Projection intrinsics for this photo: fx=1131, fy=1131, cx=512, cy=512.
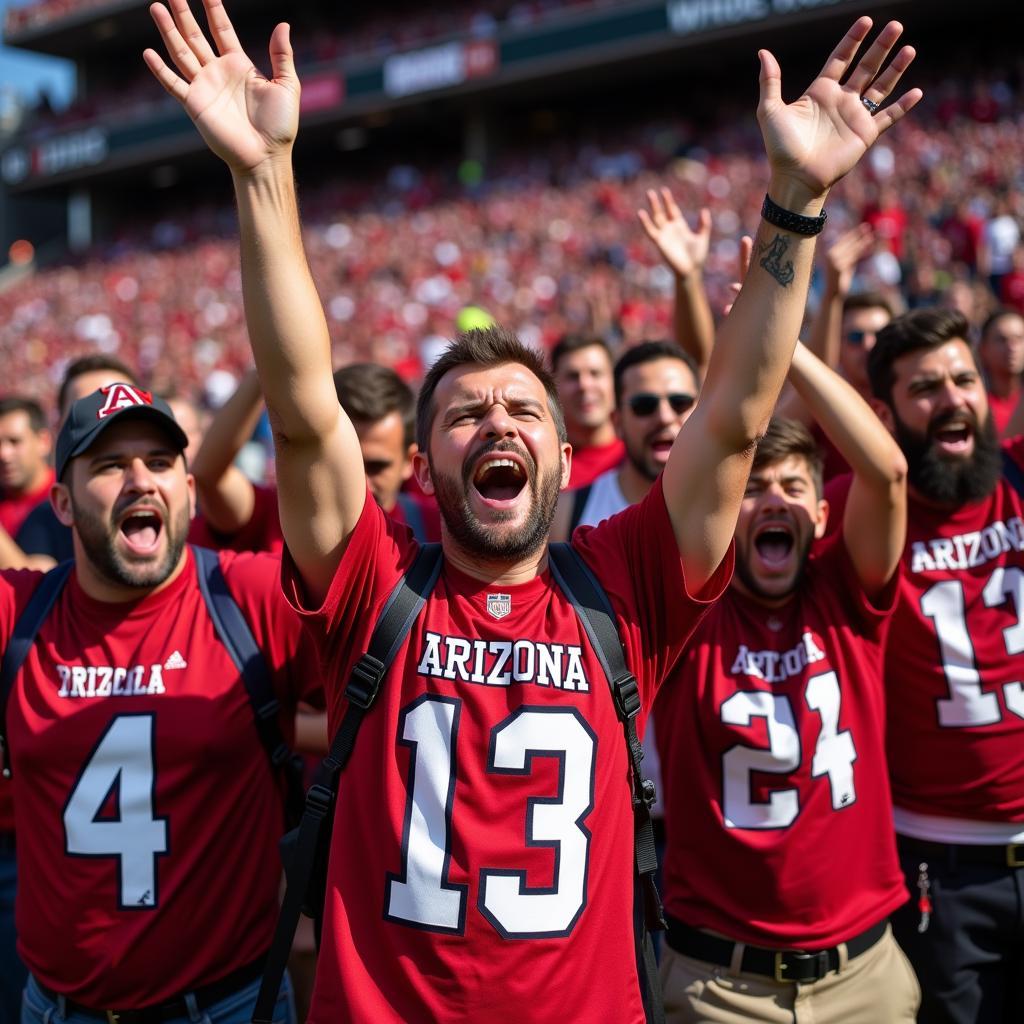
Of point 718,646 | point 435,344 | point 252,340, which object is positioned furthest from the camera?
point 435,344

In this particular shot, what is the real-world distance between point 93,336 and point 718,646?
81.6 ft

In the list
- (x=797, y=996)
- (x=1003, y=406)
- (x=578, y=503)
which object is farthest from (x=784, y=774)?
(x=1003, y=406)

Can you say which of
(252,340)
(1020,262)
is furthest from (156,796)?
(1020,262)

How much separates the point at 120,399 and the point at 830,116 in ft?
5.66

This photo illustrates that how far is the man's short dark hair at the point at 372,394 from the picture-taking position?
364cm

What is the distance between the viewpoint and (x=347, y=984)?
1968 millimetres

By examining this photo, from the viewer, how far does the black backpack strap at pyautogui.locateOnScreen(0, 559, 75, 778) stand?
2590 mm

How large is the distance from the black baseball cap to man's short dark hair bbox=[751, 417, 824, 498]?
4.80 ft

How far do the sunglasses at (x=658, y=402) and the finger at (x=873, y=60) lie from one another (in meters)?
1.58

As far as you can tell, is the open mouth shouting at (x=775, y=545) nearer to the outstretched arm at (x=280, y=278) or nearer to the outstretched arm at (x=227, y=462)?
the outstretched arm at (x=280, y=278)

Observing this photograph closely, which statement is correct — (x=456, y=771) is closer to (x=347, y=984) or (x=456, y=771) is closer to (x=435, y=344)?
(x=347, y=984)

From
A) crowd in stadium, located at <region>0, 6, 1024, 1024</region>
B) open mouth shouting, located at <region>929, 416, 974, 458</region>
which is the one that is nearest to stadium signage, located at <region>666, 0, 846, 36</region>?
crowd in stadium, located at <region>0, 6, 1024, 1024</region>

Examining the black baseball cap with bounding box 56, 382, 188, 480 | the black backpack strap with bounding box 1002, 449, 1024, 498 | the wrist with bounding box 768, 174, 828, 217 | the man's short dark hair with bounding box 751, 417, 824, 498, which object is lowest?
the black backpack strap with bounding box 1002, 449, 1024, 498

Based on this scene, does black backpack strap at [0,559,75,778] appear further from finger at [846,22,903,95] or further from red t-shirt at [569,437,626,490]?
red t-shirt at [569,437,626,490]
